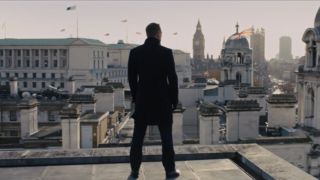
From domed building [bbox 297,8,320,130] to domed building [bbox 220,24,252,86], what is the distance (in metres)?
21.1

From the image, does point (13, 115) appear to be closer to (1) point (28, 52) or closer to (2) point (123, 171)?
(2) point (123, 171)

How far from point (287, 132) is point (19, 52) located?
10062 cm

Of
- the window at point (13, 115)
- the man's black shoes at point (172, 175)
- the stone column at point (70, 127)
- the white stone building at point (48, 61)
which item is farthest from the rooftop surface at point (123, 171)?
the white stone building at point (48, 61)

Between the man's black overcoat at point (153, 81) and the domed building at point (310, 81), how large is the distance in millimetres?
22013

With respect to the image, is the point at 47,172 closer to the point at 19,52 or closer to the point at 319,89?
the point at 319,89

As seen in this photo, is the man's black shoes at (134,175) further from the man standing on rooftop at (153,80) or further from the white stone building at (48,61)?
the white stone building at (48,61)

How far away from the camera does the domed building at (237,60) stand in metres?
54.4

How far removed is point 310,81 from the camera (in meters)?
30.6

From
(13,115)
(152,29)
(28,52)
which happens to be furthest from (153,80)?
(28,52)

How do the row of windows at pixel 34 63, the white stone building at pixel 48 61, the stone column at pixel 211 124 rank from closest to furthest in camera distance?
the stone column at pixel 211 124 < the white stone building at pixel 48 61 < the row of windows at pixel 34 63

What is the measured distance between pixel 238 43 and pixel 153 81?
49304mm

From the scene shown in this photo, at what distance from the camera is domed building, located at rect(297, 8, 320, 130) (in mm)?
29578

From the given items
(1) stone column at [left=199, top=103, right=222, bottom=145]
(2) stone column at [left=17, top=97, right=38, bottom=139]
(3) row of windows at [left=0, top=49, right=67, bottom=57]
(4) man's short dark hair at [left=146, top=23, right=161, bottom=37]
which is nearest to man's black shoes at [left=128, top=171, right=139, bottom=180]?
(4) man's short dark hair at [left=146, top=23, right=161, bottom=37]

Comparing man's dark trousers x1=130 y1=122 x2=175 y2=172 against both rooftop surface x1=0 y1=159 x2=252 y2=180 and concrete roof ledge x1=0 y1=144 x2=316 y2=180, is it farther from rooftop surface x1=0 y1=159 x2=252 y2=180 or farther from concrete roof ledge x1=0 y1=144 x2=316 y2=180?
concrete roof ledge x1=0 y1=144 x2=316 y2=180
